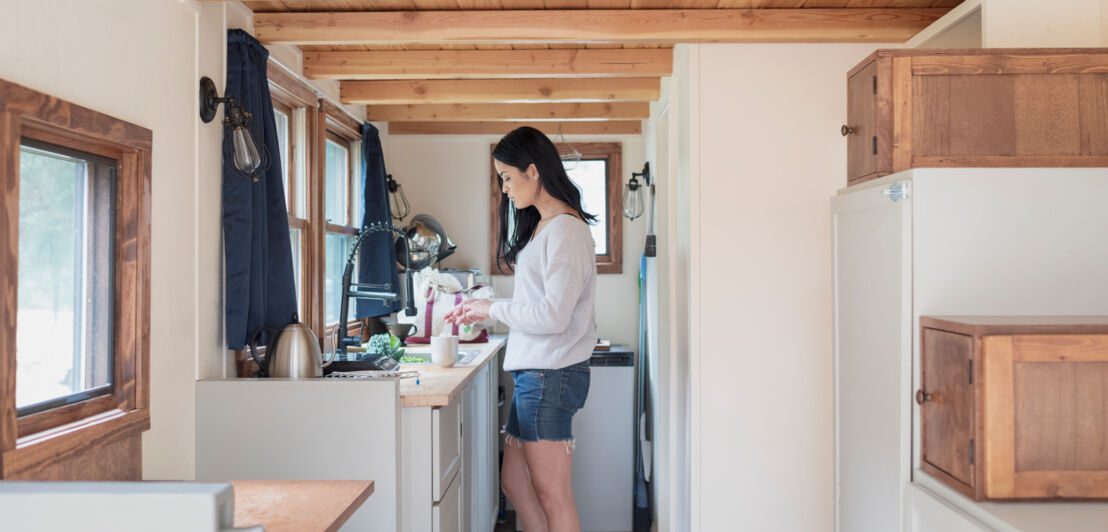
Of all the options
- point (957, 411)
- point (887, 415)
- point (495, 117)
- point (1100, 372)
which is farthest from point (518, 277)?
point (495, 117)

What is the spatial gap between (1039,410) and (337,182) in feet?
11.2

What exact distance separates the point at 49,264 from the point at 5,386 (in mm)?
352

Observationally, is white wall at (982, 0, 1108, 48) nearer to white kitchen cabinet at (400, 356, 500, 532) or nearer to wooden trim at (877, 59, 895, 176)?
wooden trim at (877, 59, 895, 176)

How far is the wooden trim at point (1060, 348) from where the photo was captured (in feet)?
4.91

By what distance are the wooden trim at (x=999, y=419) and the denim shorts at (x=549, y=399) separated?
1.14 m

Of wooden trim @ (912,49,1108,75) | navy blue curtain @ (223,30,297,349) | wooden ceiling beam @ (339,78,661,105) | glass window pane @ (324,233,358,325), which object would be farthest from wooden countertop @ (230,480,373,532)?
wooden ceiling beam @ (339,78,661,105)

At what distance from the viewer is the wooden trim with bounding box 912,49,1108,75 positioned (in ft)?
6.18

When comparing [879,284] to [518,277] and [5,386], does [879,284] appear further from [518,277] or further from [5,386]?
[5,386]

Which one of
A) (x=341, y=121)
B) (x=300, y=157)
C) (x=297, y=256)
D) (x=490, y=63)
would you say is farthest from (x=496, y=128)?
(x=297, y=256)

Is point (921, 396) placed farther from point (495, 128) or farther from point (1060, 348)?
point (495, 128)

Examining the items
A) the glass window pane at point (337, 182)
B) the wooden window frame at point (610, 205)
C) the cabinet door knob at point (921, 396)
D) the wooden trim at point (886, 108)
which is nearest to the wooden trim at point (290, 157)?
the glass window pane at point (337, 182)

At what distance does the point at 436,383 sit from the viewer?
8.71 ft

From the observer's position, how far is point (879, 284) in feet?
6.32

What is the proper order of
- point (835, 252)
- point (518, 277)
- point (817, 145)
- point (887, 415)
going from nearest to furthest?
1. point (887, 415)
2. point (835, 252)
3. point (518, 277)
4. point (817, 145)
